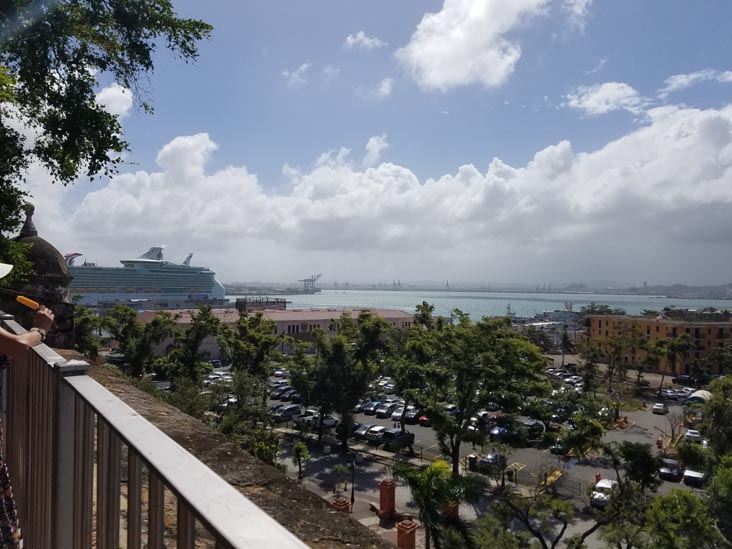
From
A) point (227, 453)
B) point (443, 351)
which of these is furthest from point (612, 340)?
point (227, 453)

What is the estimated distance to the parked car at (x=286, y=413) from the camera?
846 inches

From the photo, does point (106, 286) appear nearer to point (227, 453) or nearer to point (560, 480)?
point (560, 480)

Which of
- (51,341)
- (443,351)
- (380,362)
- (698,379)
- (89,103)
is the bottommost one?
(698,379)

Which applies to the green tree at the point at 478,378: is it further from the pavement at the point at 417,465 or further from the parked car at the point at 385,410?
the parked car at the point at 385,410

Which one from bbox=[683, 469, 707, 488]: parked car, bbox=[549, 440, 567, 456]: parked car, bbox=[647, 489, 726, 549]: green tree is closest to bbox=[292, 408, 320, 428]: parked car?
bbox=[549, 440, 567, 456]: parked car

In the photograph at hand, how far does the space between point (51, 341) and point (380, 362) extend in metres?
12.6

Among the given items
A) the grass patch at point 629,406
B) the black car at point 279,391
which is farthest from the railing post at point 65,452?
the grass patch at point 629,406

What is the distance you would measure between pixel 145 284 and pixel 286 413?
53.1m

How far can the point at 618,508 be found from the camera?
31.8 feet

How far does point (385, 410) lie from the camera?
2377cm

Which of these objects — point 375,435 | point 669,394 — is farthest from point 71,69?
point 669,394

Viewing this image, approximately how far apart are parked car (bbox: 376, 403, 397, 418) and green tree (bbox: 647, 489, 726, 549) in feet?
53.7

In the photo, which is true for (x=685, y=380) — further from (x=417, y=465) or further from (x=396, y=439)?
(x=417, y=465)

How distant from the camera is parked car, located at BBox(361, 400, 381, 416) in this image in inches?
949
